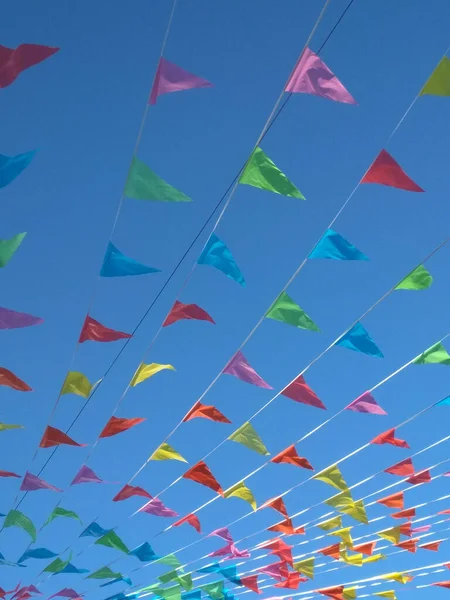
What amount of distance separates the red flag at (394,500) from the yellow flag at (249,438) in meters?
1.56

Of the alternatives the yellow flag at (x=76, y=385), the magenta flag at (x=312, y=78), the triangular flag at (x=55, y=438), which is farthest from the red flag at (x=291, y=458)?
the magenta flag at (x=312, y=78)

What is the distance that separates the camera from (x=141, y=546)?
21.8ft

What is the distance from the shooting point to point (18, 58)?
2748mm

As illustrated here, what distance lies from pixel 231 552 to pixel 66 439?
2.38m

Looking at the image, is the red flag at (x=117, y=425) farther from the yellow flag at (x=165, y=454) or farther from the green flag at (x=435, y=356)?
the green flag at (x=435, y=356)

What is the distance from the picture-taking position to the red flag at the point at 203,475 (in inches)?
233

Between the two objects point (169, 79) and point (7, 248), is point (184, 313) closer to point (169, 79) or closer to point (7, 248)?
point (7, 248)

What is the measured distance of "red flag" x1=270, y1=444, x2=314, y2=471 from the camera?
5.84 meters

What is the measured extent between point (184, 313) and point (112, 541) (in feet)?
10.3

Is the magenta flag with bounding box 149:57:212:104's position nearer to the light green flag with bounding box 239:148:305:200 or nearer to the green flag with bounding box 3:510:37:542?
the light green flag with bounding box 239:148:305:200

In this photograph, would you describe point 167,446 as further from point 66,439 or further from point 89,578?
point 89,578

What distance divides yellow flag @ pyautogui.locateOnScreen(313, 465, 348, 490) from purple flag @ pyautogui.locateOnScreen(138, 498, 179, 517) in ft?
4.85

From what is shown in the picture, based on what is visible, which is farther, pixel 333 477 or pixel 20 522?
pixel 20 522

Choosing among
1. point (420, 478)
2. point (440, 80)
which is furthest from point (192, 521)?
point (440, 80)
